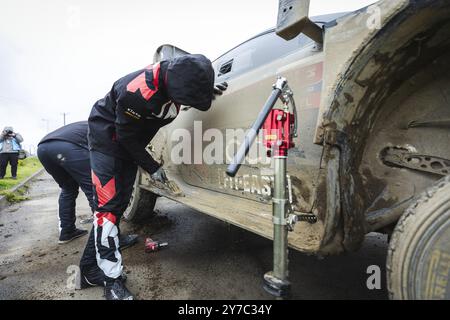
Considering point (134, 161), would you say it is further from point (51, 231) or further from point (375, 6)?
point (51, 231)

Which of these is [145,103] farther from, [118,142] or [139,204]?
[139,204]

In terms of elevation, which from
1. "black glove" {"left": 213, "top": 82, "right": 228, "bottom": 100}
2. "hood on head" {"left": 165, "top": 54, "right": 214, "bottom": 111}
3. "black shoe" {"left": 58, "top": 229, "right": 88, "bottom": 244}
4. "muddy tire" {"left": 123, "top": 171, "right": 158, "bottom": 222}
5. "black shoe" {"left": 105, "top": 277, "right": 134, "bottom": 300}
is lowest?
"black shoe" {"left": 58, "top": 229, "right": 88, "bottom": 244}

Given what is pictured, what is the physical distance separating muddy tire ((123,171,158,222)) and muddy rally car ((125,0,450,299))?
154 centimetres

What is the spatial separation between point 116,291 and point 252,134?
141 cm

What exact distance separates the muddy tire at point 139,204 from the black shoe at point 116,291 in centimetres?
126

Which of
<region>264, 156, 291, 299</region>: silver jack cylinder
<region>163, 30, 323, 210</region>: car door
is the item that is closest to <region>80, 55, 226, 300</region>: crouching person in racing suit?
<region>163, 30, 323, 210</region>: car door

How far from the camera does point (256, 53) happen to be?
2250 mm

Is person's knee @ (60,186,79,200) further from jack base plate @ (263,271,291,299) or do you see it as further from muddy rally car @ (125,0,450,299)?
jack base plate @ (263,271,291,299)

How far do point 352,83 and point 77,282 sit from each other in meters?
2.21

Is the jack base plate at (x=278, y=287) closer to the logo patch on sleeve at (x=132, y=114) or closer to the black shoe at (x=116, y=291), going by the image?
the black shoe at (x=116, y=291)

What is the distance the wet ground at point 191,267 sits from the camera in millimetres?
1775

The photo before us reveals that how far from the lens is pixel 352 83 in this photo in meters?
1.08

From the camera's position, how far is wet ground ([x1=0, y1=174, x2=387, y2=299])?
1.78 meters

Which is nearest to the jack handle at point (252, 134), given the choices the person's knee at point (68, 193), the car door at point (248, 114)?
the car door at point (248, 114)
